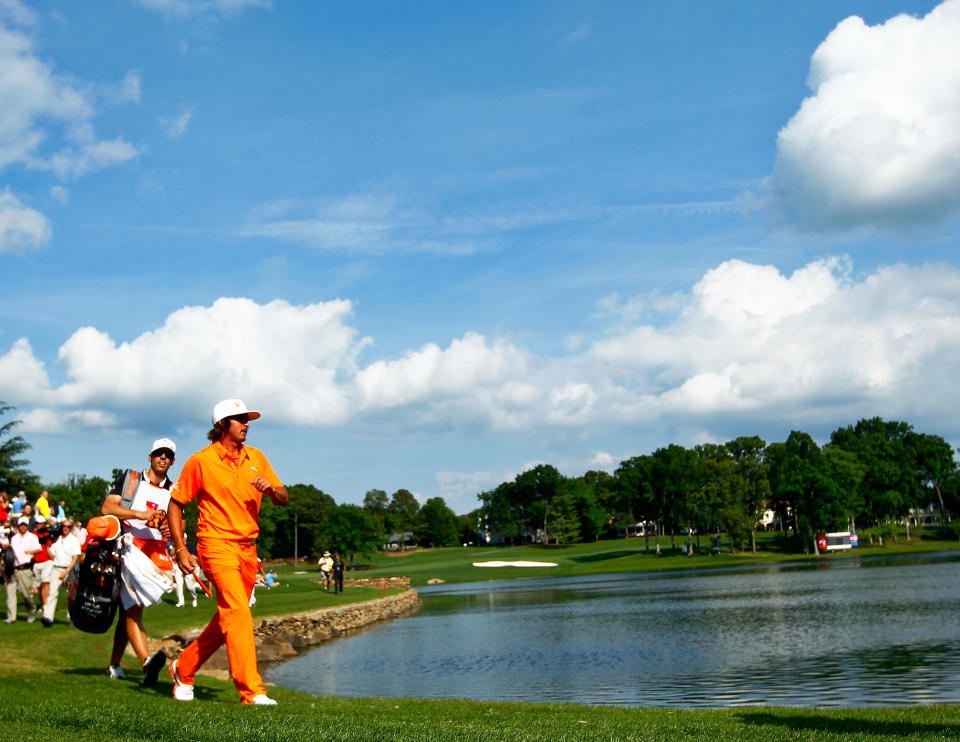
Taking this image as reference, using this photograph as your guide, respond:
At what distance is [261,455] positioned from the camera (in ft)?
27.2

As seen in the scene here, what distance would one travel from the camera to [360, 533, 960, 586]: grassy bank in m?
86.0

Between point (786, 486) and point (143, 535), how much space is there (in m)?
88.2

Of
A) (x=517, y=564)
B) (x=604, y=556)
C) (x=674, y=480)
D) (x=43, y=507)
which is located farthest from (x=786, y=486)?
(x=43, y=507)

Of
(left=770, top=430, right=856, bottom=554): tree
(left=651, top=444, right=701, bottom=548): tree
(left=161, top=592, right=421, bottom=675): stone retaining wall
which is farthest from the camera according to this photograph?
(left=651, top=444, right=701, bottom=548): tree

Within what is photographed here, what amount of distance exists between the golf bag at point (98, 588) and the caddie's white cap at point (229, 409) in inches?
112

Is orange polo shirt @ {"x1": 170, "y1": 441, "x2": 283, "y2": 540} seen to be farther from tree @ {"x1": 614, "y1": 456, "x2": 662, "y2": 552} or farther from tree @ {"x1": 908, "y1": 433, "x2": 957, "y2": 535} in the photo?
tree @ {"x1": 908, "y1": 433, "x2": 957, "y2": 535}

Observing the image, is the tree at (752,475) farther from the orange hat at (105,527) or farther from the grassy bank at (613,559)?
the orange hat at (105,527)

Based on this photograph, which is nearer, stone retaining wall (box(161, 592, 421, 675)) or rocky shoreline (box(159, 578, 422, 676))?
rocky shoreline (box(159, 578, 422, 676))

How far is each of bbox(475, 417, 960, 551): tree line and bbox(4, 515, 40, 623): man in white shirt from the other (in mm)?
80273

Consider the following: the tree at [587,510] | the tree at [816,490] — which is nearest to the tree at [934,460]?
the tree at [816,490]

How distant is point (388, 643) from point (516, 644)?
16.1 ft

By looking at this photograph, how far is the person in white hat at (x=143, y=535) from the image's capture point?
9.62 m

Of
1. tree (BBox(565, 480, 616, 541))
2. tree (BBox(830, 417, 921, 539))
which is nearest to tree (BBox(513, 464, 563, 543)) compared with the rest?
tree (BBox(565, 480, 616, 541))

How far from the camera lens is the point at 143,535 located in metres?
9.79
